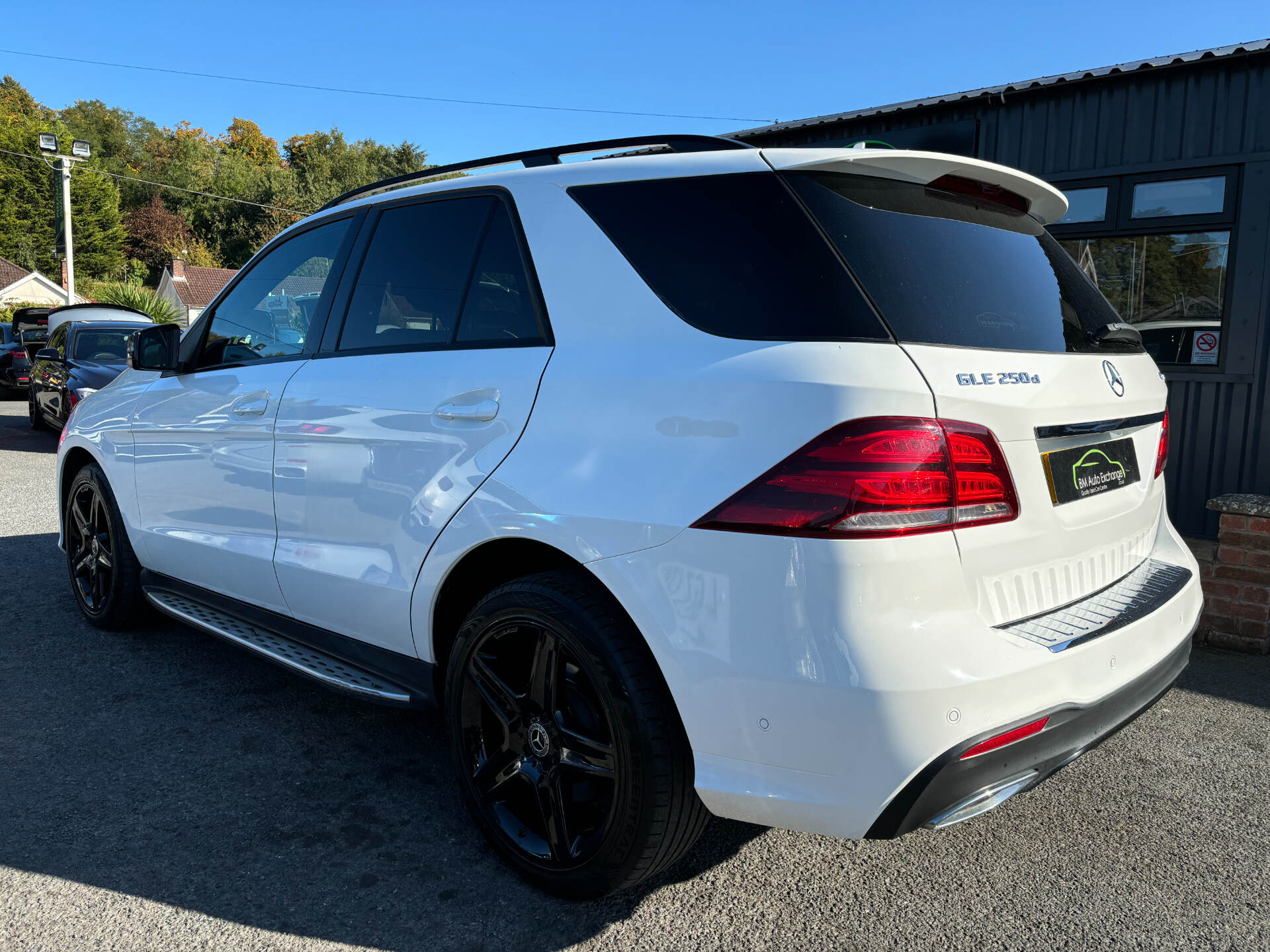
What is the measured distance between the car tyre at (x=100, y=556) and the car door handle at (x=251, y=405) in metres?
1.34

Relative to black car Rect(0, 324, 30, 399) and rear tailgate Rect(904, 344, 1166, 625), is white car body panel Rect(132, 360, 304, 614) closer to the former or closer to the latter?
rear tailgate Rect(904, 344, 1166, 625)

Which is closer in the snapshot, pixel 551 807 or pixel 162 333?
pixel 551 807

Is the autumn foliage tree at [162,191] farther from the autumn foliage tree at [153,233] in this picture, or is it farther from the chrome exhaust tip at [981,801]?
the chrome exhaust tip at [981,801]

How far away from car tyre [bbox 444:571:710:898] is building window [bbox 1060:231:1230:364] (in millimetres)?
5272

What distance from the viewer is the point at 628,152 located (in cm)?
269

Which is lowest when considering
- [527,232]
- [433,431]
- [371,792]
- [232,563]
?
[371,792]

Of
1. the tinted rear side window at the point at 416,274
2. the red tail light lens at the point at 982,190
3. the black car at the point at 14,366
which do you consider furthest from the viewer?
the black car at the point at 14,366

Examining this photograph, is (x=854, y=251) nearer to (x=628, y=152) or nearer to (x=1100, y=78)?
(x=628, y=152)

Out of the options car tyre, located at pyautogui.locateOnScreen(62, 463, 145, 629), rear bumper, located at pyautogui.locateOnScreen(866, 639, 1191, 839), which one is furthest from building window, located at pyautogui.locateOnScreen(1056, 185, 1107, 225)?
car tyre, located at pyautogui.locateOnScreen(62, 463, 145, 629)

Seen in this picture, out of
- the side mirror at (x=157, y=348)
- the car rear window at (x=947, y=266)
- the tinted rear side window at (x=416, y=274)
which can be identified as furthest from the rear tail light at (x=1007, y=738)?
the side mirror at (x=157, y=348)

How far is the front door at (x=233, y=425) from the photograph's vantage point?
3.27 meters

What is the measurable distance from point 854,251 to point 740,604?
81cm

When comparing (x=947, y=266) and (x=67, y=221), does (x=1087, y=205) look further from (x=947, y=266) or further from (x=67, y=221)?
(x=67, y=221)

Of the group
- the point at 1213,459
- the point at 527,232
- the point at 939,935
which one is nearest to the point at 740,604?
the point at 939,935
